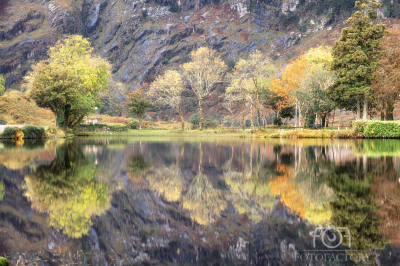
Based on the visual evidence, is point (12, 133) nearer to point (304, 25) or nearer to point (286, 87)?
point (286, 87)

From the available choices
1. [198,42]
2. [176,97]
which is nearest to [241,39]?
[198,42]

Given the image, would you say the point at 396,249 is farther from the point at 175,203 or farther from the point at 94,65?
the point at 94,65

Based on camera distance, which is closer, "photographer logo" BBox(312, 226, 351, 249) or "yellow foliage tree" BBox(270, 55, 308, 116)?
"photographer logo" BBox(312, 226, 351, 249)

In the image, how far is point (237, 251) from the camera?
4.26 metres

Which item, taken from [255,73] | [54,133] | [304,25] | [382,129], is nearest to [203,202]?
[382,129]

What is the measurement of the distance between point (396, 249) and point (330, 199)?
2577mm

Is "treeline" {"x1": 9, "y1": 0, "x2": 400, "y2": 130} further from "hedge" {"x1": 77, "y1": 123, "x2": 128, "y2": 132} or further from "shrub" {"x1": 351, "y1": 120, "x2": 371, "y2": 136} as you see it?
"shrub" {"x1": 351, "y1": 120, "x2": 371, "y2": 136}

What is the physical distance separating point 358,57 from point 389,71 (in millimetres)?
3686

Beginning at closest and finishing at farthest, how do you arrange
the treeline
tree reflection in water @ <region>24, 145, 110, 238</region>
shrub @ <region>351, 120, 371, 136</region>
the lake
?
the lake → tree reflection in water @ <region>24, 145, 110, 238</region> → shrub @ <region>351, 120, 371, 136</region> → the treeline

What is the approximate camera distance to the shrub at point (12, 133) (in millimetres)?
32188

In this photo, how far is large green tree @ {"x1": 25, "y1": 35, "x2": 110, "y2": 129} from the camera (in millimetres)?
36156

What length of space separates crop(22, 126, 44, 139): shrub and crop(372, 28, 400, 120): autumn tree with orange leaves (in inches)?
1455

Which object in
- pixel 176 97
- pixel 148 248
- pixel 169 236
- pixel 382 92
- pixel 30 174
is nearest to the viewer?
pixel 148 248

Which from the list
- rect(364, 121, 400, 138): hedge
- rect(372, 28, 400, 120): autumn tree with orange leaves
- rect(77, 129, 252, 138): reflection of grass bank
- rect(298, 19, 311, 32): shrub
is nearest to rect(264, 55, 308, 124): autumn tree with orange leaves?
rect(77, 129, 252, 138): reflection of grass bank
